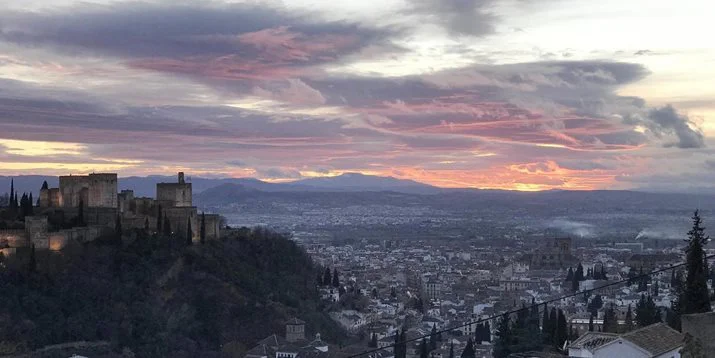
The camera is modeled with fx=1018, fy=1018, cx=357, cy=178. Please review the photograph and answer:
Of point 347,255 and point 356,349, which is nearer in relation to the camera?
point 356,349

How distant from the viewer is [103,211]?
53.1m

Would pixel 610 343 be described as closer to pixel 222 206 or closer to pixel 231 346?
pixel 231 346

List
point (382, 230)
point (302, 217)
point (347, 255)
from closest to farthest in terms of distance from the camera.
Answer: point (347, 255) → point (382, 230) → point (302, 217)

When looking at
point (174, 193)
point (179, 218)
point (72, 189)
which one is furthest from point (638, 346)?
point (174, 193)

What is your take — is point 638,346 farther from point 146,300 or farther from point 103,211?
point 103,211

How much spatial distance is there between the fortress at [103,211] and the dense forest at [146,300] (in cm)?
79

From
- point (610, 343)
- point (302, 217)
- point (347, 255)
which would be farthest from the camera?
point (302, 217)

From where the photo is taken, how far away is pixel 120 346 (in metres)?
46.2

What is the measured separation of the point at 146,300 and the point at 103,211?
18.5ft

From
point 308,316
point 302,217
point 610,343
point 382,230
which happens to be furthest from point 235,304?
point 302,217

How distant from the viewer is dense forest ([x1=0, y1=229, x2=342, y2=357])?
46.1 meters

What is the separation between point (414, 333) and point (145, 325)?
590 inches

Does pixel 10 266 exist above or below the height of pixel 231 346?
above

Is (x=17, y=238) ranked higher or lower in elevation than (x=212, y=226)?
lower
